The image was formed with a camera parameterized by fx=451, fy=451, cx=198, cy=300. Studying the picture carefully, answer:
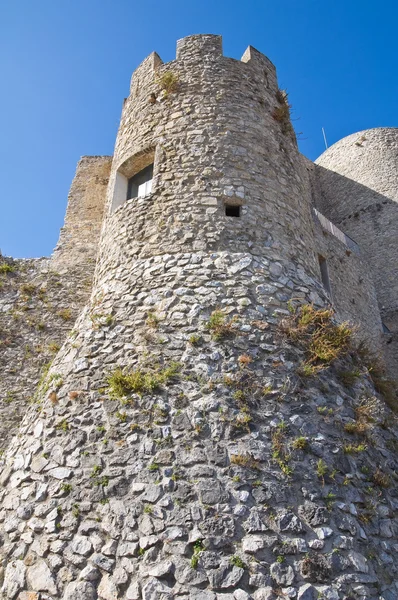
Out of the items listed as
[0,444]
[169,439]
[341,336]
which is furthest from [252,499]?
[0,444]

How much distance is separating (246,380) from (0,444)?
437cm

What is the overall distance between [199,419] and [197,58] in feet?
19.7

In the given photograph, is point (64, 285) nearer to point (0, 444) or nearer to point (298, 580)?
point (0, 444)

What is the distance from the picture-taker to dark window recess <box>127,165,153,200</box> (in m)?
6.96

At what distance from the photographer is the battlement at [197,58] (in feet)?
24.4

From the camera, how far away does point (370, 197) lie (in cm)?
1661

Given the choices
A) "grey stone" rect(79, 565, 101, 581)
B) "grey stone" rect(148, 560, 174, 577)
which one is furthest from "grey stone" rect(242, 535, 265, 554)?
"grey stone" rect(79, 565, 101, 581)

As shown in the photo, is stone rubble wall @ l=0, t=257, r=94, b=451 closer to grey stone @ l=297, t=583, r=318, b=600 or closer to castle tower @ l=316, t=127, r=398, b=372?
grey stone @ l=297, t=583, r=318, b=600

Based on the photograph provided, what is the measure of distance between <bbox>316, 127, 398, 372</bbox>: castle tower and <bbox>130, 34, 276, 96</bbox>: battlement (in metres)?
8.80

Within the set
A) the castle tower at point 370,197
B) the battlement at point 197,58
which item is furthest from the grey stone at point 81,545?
the castle tower at point 370,197

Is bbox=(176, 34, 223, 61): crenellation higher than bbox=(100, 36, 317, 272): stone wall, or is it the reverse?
bbox=(176, 34, 223, 61): crenellation

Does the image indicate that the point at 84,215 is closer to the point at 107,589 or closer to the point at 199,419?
the point at 199,419

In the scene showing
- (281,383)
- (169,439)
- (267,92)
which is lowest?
(169,439)

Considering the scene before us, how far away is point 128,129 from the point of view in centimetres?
748
